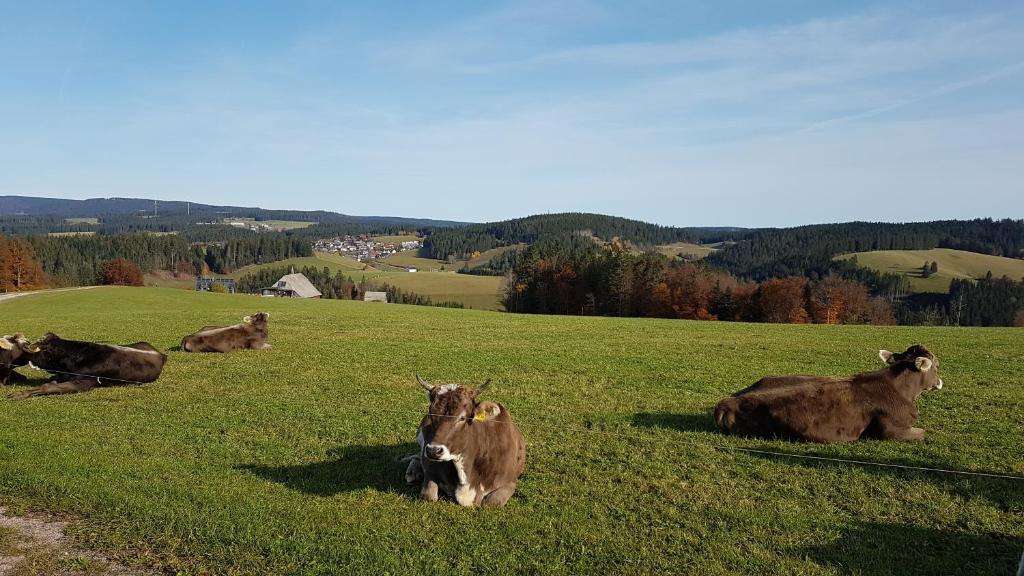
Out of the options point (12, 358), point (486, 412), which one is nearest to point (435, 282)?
point (12, 358)

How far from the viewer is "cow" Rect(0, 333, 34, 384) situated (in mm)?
16531

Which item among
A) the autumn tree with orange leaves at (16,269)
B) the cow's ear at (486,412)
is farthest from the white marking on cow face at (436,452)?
the autumn tree with orange leaves at (16,269)

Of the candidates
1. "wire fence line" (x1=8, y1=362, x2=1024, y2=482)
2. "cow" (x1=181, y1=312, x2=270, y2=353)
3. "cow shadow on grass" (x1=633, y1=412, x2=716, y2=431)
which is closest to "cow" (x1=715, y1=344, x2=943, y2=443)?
"cow shadow on grass" (x1=633, y1=412, x2=716, y2=431)

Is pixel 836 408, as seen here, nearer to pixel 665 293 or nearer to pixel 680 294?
pixel 665 293

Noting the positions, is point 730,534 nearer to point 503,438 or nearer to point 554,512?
point 554,512

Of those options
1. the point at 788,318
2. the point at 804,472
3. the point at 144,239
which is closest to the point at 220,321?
the point at 804,472

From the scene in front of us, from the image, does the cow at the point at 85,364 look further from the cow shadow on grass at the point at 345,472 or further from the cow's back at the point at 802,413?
the cow's back at the point at 802,413

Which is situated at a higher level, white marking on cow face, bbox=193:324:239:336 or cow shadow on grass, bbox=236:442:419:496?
cow shadow on grass, bbox=236:442:419:496

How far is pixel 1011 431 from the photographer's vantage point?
11891 millimetres

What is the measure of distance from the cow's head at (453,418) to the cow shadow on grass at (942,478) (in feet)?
16.4

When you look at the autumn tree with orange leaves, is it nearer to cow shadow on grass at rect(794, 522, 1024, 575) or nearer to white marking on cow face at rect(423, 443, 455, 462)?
white marking on cow face at rect(423, 443, 455, 462)

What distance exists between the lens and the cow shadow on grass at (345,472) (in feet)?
29.2

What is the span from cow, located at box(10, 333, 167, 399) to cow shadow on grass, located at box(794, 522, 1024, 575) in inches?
650

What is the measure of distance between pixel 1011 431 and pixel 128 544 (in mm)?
14713
